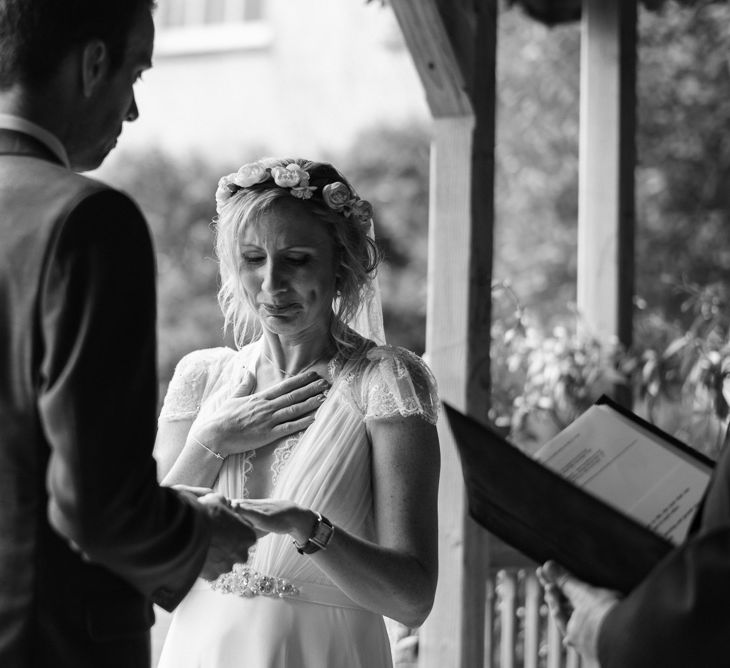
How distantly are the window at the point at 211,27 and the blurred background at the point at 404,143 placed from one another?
0.14 ft

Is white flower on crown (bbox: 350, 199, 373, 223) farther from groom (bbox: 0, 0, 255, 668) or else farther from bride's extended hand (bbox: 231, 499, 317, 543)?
groom (bbox: 0, 0, 255, 668)

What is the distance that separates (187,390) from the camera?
2.49m

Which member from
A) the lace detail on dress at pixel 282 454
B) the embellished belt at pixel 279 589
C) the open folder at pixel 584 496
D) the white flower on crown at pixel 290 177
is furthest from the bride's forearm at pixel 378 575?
the white flower on crown at pixel 290 177

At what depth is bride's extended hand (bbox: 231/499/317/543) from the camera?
1.88 m

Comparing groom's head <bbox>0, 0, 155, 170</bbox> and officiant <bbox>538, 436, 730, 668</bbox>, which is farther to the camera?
groom's head <bbox>0, 0, 155, 170</bbox>

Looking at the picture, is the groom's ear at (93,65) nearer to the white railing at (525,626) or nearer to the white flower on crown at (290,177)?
the white flower on crown at (290,177)

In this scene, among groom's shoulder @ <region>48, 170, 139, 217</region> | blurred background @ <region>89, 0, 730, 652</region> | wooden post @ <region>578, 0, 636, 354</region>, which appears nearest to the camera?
groom's shoulder @ <region>48, 170, 139, 217</region>

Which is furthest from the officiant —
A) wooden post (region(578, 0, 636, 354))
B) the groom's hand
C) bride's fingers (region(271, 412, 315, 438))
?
wooden post (region(578, 0, 636, 354))

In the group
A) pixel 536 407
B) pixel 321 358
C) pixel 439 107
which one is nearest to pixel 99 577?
pixel 321 358

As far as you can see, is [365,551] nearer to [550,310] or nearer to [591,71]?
[591,71]

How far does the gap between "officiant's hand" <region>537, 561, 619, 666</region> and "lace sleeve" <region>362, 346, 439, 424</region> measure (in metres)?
0.66

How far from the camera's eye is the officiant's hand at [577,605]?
4.90 ft

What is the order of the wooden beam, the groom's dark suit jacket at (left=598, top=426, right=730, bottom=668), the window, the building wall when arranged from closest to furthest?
the groom's dark suit jacket at (left=598, top=426, right=730, bottom=668)
the wooden beam
the building wall
the window

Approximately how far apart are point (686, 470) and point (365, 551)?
2.12 feet
